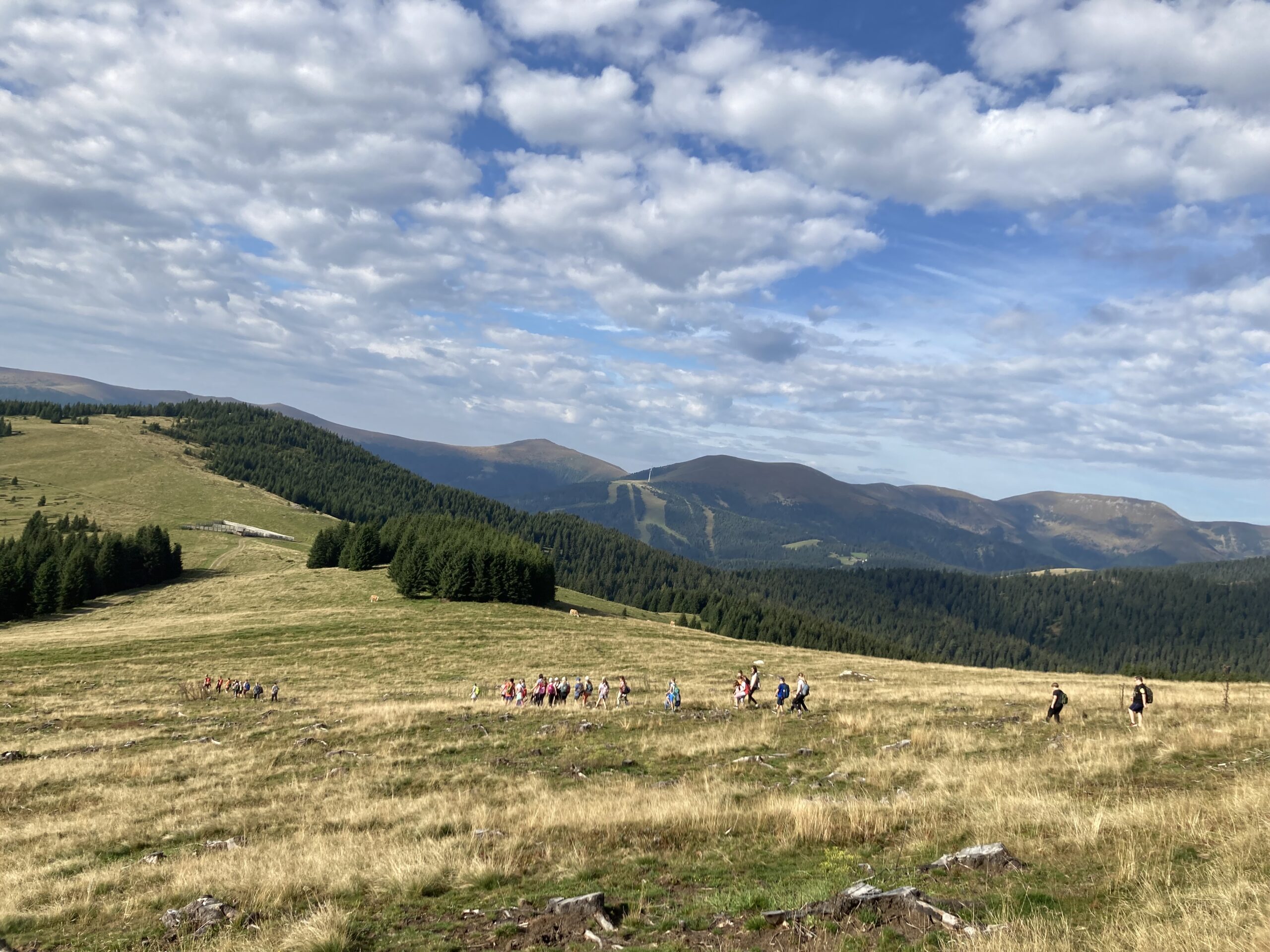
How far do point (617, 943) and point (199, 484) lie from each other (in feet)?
631

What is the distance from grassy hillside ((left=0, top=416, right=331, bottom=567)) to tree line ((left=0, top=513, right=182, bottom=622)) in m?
7.91

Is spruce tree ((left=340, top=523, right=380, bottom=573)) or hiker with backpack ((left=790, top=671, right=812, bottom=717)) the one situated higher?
hiker with backpack ((left=790, top=671, right=812, bottom=717))

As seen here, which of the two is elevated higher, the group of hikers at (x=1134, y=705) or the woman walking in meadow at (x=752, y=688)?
the group of hikers at (x=1134, y=705)

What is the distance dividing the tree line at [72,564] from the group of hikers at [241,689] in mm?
A: 60523

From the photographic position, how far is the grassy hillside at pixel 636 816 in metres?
8.14

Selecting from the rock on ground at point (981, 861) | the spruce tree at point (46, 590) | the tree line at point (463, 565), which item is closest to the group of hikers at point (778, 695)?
the rock on ground at point (981, 861)

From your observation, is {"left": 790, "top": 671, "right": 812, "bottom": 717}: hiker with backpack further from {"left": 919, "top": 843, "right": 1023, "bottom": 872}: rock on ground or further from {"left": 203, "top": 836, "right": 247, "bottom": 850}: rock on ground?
{"left": 203, "top": 836, "right": 247, "bottom": 850}: rock on ground

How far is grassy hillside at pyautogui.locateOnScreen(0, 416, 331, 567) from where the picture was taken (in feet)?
413

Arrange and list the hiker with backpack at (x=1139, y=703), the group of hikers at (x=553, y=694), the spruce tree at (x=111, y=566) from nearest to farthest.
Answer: the hiker with backpack at (x=1139, y=703) → the group of hikers at (x=553, y=694) → the spruce tree at (x=111, y=566)

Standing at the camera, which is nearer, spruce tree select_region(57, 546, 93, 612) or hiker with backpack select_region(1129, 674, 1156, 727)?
hiker with backpack select_region(1129, 674, 1156, 727)

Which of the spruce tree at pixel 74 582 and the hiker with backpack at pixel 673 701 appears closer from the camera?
the hiker with backpack at pixel 673 701

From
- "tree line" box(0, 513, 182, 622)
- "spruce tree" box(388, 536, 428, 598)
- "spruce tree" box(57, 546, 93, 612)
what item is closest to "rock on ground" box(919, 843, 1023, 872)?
"spruce tree" box(388, 536, 428, 598)

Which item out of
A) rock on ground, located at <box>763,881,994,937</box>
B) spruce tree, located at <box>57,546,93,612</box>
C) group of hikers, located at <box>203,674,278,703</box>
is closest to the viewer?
rock on ground, located at <box>763,881,994,937</box>

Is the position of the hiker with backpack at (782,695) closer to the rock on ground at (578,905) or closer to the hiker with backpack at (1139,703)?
the hiker with backpack at (1139,703)
